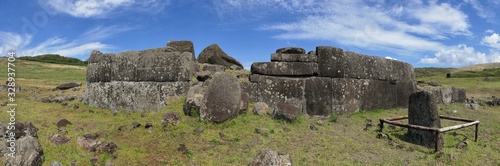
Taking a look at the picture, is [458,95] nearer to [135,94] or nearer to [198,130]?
[198,130]

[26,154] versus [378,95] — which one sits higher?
[378,95]

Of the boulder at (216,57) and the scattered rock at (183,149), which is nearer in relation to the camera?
the scattered rock at (183,149)

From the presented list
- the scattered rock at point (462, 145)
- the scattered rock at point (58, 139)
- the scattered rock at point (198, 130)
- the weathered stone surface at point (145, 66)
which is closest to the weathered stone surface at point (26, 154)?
the scattered rock at point (58, 139)

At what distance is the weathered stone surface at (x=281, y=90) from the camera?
11.5m

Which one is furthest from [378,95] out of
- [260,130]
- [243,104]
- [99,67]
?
[99,67]

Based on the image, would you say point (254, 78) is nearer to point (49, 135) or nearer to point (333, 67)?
point (333, 67)

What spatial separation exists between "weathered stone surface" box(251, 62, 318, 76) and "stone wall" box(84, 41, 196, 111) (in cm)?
259

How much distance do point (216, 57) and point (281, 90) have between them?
6.65 m

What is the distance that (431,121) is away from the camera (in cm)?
904

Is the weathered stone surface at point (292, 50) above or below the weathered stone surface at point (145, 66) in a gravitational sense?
above

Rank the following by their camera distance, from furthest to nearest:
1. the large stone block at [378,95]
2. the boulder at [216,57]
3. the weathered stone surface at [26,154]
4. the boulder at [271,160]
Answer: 1. the boulder at [216,57]
2. the large stone block at [378,95]
3. the weathered stone surface at [26,154]
4. the boulder at [271,160]

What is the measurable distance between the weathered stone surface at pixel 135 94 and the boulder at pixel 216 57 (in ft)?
17.7

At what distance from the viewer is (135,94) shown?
38.5 feet

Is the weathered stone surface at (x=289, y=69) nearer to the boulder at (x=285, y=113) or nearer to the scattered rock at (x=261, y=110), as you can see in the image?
the scattered rock at (x=261, y=110)
